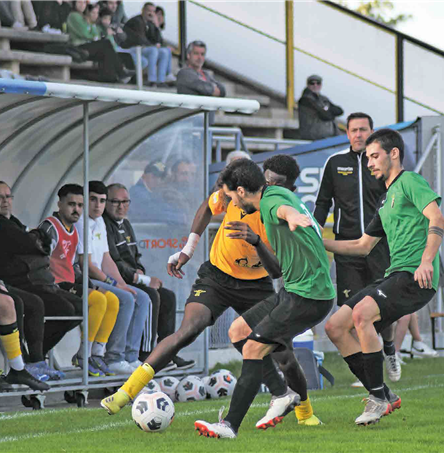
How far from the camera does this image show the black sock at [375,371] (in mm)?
7348

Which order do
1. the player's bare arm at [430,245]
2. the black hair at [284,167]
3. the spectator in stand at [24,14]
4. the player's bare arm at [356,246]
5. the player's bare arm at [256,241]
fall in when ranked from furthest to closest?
1. the spectator in stand at [24,14]
2. the player's bare arm at [356,246]
3. the black hair at [284,167]
4. the player's bare arm at [430,245]
5. the player's bare arm at [256,241]

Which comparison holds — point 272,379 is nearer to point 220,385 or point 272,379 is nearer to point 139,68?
point 220,385

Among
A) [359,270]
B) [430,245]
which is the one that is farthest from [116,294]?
[430,245]

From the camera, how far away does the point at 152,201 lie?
11.1m

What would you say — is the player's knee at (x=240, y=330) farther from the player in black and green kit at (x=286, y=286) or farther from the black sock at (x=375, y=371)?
the black sock at (x=375, y=371)

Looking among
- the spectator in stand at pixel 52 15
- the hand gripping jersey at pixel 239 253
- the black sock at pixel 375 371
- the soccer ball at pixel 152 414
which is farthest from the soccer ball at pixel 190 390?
the spectator in stand at pixel 52 15

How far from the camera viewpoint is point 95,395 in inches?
419

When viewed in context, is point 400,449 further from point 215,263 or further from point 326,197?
point 326,197

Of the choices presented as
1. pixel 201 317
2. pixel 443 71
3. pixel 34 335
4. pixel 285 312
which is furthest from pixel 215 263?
pixel 443 71

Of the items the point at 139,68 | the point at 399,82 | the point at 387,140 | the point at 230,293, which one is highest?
the point at 399,82

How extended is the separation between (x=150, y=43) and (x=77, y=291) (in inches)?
342

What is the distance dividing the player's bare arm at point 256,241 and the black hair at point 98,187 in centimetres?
360

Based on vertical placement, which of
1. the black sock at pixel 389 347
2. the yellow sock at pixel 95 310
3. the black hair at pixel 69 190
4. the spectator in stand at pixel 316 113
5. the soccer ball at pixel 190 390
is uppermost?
the spectator in stand at pixel 316 113

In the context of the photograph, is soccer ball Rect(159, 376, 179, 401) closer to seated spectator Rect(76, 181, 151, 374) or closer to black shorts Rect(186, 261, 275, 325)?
seated spectator Rect(76, 181, 151, 374)
